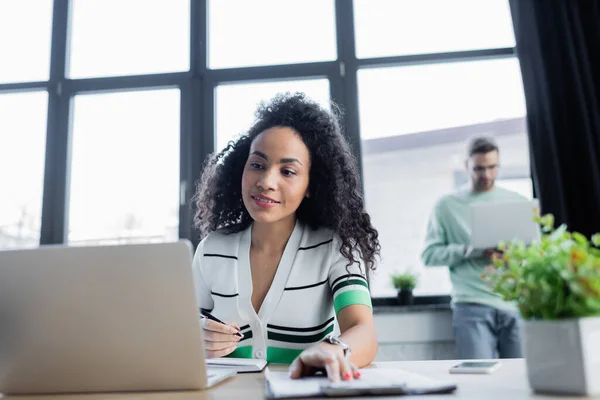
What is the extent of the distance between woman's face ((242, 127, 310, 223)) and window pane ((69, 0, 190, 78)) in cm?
190

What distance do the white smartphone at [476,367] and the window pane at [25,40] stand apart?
310 cm

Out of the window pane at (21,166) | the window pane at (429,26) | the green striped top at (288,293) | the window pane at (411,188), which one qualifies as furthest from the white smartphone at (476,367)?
the window pane at (21,166)

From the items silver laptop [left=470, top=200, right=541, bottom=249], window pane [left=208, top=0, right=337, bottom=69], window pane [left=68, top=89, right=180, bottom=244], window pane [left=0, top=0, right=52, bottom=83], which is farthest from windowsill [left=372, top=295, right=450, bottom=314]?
window pane [left=0, top=0, right=52, bottom=83]

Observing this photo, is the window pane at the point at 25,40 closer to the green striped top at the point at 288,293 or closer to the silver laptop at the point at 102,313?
the green striped top at the point at 288,293

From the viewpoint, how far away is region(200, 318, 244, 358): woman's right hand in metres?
1.15

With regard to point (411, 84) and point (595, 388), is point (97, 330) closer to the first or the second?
point (595, 388)

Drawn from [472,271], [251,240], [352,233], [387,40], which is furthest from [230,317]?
[387,40]

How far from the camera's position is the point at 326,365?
2.71 ft

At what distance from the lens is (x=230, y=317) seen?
4.47ft

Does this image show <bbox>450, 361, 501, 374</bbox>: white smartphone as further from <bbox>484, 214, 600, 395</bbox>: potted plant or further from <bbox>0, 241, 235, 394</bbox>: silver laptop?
<bbox>0, 241, 235, 394</bbox>: silver laptop

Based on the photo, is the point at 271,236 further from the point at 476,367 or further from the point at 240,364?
the point at 476,367

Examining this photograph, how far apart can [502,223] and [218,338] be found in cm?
162

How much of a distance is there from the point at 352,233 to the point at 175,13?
7.85 ft

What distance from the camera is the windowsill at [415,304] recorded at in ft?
9.17
